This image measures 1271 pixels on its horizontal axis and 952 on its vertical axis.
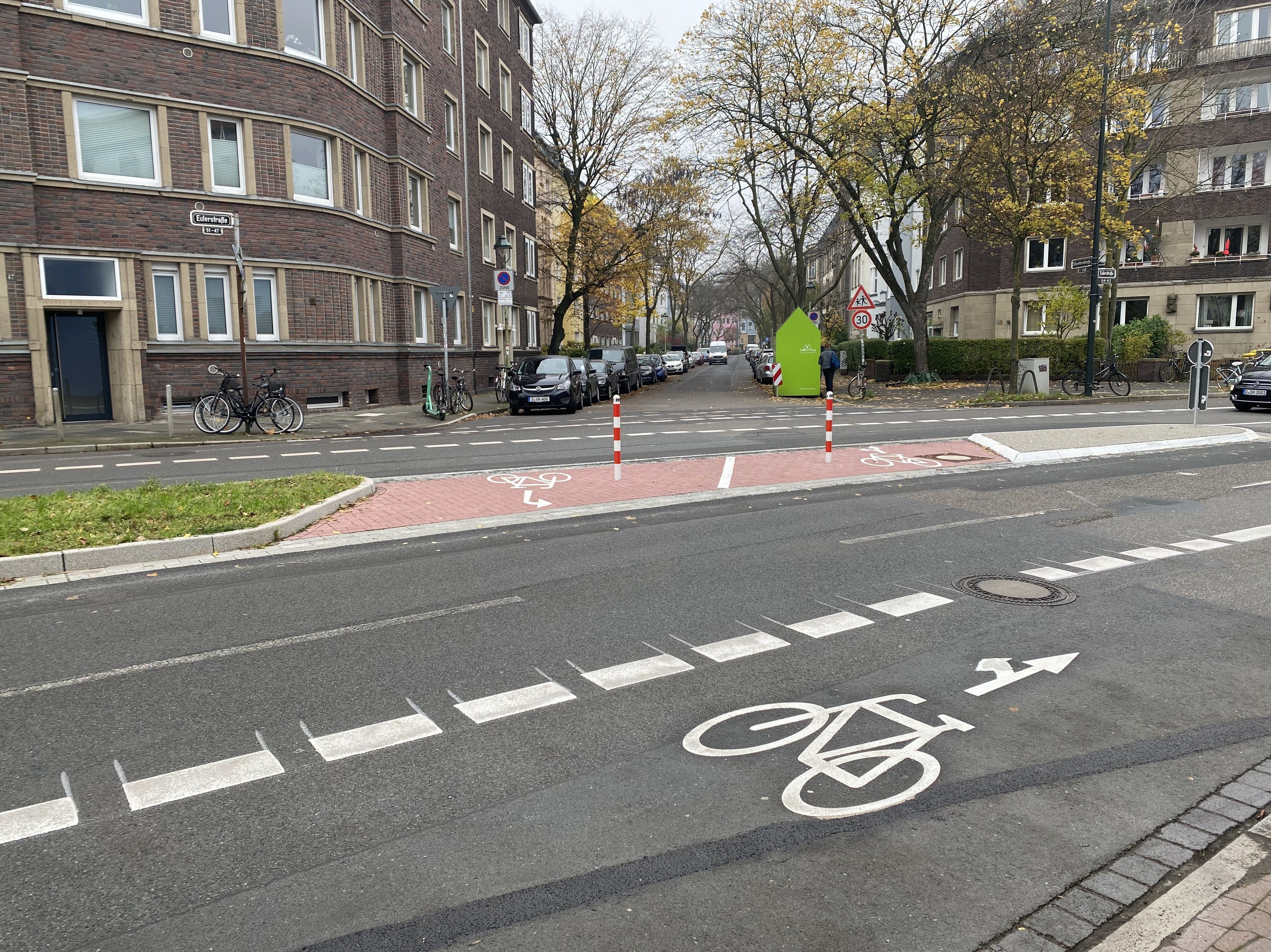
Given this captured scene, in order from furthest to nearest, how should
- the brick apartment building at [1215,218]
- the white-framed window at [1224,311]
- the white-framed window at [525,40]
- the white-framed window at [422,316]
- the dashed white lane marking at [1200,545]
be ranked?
1. the white-framed window at [525,40]
2. the white-framed window at [1224,311]
3. the brick apartment building at [1215,218]
4. the white-framed window at [422,316]
5. the dashed white lane marking at [1200,545]

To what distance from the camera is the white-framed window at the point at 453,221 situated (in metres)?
33.7

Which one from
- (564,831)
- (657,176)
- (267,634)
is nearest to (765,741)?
(564,831)

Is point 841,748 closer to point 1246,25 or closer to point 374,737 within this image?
point 374,737

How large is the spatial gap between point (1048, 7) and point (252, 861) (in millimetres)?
32664

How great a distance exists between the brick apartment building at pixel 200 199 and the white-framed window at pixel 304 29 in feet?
0.15

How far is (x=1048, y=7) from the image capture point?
2816cm

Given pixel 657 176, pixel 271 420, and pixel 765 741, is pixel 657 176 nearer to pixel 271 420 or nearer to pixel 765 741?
pixel 271 420

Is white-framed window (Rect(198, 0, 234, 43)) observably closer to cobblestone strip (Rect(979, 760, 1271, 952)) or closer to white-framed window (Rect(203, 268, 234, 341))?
white-framed window (Rect(203, 268, 234, 341))

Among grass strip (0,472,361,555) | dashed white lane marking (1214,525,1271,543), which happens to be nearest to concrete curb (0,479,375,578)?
grass strip (0,472,361,555)

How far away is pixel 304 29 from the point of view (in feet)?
78.0

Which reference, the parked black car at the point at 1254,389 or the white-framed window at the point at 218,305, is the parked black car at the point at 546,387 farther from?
the parked black car at the point at 1254,389

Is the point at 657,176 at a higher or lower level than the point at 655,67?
lower

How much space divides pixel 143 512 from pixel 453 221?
27.6m

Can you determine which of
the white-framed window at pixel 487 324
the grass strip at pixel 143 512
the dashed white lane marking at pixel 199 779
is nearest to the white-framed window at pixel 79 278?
the grass strip at pixel 143 512
